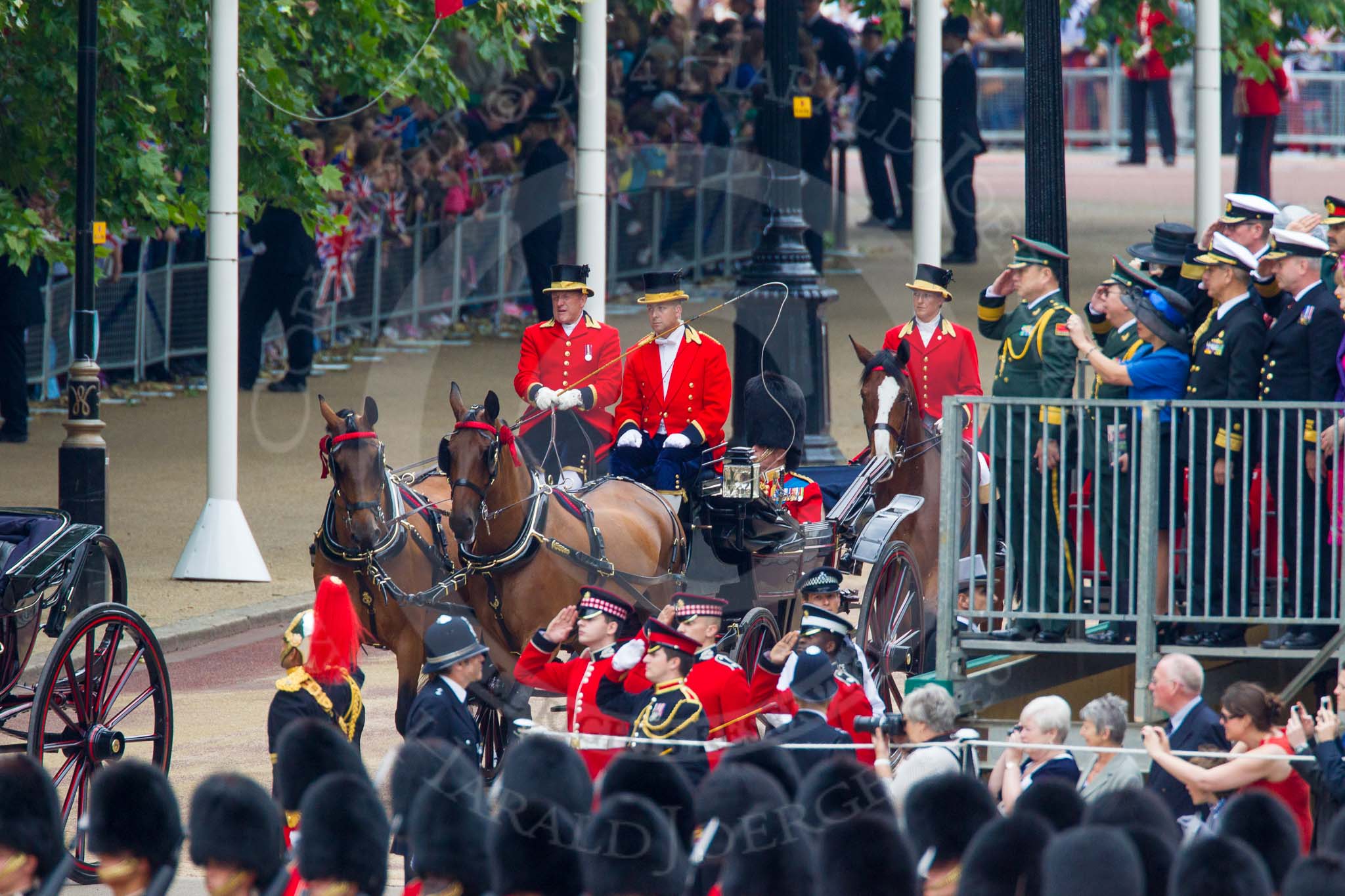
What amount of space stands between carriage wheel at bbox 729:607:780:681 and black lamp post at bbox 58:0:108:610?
13.7 ft

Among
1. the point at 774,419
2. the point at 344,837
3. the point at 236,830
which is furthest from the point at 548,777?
the point at 774,419

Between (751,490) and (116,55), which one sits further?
(116,55)

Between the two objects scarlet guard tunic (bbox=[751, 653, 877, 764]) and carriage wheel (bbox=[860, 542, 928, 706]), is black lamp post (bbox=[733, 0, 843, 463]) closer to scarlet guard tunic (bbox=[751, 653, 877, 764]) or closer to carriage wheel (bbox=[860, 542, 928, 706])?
carriage wheel (bbox=[860, 542, 928, 706])

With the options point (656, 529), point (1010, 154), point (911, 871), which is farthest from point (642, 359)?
point (1010, 154)

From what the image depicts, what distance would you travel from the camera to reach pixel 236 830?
6.96 meters

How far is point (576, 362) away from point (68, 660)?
14.0 feet

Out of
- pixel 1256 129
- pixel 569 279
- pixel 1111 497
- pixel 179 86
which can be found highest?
pixel 1256 129

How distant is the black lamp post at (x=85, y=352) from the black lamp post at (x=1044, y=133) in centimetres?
522

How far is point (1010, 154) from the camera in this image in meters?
33.8

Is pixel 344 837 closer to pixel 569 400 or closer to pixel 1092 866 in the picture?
pixel 1092 866

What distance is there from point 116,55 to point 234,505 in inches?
113

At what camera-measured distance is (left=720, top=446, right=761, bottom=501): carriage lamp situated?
11.4 metres

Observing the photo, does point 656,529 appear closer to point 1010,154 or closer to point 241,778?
→ point 241,778

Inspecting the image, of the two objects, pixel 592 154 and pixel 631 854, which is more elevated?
pixel 592 154
